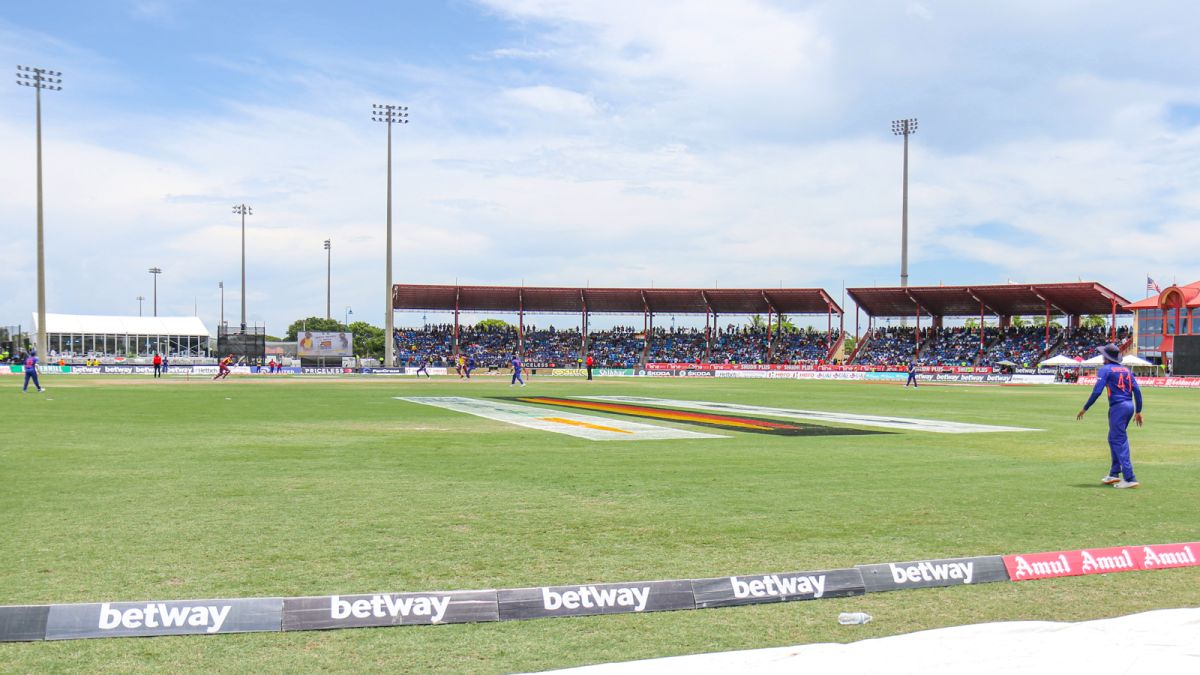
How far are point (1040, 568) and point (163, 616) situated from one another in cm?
640

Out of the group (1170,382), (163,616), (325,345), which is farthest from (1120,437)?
(325,345)

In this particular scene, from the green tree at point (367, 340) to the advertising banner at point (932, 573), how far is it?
127 m

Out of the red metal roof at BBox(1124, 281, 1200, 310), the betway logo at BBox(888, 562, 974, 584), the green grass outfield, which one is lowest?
the green grass outfield

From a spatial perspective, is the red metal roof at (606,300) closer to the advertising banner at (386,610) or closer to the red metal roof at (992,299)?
the red metal roof at (992,299)

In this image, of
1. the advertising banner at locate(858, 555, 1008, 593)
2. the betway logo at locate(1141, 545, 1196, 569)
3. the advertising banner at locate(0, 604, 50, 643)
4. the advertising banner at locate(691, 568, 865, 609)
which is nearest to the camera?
the advertising banner at locate(0, 604, 50, 643)

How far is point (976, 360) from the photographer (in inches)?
3071

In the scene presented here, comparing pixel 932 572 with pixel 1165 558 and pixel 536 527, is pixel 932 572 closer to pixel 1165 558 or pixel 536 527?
pixel 1165 558

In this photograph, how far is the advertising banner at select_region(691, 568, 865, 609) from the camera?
6.10m

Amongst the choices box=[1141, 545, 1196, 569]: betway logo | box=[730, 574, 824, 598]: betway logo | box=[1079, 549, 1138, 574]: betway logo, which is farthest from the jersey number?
box=[730, 574, 824, 598]: betway logo

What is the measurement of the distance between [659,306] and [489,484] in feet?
264

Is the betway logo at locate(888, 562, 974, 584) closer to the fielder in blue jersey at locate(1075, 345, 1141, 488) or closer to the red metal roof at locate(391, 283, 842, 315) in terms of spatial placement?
the fielder in blue jersey at locate(1075, 345, 1141, 488)

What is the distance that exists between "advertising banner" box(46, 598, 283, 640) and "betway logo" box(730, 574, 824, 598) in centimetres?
309

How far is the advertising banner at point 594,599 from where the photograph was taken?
5.79 metres

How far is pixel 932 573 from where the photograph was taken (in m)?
→ 6.71
